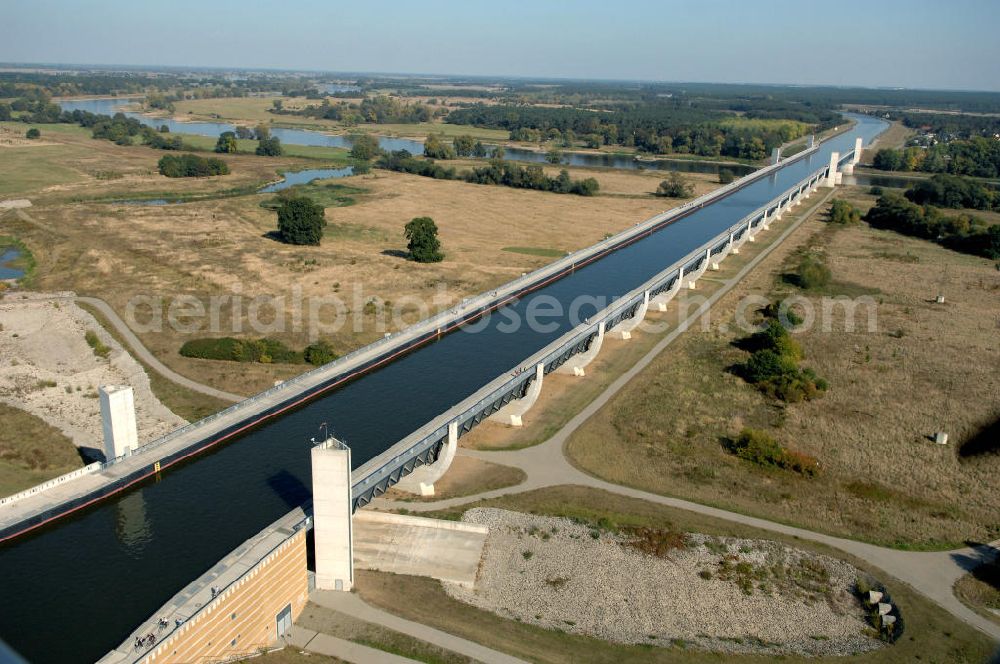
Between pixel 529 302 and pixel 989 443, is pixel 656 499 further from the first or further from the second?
pixel 529 302

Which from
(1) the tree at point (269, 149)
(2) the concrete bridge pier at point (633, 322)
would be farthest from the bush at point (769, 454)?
(1) the tree at point (269, 149)

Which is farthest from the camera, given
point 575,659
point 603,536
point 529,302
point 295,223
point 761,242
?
point 761,242

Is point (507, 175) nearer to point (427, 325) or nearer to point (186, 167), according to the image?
point (186, 167)

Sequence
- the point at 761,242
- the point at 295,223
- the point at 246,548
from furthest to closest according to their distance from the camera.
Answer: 1. the point at 761,242
2. the point at 295,223
3. the point at 246,548

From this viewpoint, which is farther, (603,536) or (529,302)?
(529,302)

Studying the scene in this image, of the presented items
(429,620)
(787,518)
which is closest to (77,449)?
(429,620)

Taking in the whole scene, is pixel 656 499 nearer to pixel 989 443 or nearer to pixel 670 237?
pixel 989 443

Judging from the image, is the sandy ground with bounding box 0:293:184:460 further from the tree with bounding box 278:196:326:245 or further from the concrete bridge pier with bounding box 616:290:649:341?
the concrete bridge pier with bounding box 616:290:649:341

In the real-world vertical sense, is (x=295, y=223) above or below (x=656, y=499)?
above
